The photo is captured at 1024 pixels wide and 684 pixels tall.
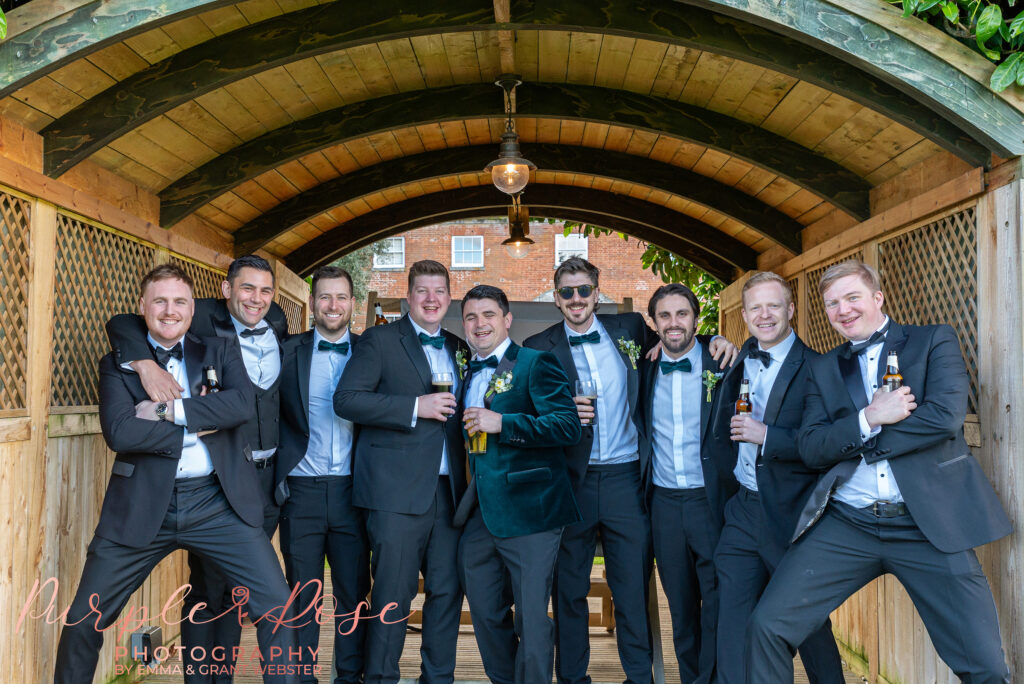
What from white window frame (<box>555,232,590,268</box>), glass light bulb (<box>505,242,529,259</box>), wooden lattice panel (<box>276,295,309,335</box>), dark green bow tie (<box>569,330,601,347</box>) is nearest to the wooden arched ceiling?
wooden lattice panel (<box>276,295,309,335</box>)

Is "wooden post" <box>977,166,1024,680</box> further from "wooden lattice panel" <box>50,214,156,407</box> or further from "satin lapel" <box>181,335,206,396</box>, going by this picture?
"wooden lattice panel" <box>50,214,156,407</box>

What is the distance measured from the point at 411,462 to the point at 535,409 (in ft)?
1.99

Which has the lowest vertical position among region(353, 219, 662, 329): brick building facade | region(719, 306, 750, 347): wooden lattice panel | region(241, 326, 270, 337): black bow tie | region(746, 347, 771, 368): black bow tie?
region(746, 347, 771, 368): black bow tie

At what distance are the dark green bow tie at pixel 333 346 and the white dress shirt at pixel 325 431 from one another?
0.05 m

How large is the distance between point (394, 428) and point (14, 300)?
1.79 meters

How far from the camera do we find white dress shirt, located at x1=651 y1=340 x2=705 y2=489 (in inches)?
150

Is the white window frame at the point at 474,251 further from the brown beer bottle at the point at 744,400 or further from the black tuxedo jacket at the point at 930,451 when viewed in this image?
the black tuxedo jacket at the point at 930,451

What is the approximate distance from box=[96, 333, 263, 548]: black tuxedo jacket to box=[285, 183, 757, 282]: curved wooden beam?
4229 millimetres

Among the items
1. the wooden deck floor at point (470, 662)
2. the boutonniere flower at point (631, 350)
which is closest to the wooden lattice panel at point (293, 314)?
the wooden deck floor at point (470, 662)

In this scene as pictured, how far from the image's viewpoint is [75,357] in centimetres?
421

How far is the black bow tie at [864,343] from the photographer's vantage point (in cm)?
320

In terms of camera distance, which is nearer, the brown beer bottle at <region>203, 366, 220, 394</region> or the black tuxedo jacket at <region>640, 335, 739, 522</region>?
the brown beer bottle at <region>203, 366, 220, 394</region>

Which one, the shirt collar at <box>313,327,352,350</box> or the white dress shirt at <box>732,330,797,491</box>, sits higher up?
the shirt collar at <box>313,327,352,350</box>

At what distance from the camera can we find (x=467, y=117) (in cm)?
537
